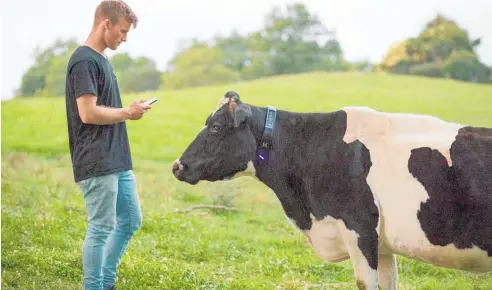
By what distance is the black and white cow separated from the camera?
14.5 feet

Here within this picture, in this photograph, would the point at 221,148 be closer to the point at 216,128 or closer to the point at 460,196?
the point at 216,128

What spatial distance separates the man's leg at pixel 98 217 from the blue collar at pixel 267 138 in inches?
35.6

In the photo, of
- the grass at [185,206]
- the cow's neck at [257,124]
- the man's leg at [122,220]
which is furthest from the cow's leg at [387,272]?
the man's leg at [122,220]

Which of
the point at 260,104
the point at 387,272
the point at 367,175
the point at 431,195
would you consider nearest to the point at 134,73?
the point at 260,104

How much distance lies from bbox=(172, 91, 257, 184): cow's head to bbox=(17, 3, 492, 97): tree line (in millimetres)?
8284

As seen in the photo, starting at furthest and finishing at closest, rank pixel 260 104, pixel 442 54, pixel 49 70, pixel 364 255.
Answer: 1. pixel 49 70
2. pixel 260 104
3. pixel 442 54
4. pixel 364 255

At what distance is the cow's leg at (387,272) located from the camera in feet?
16.2

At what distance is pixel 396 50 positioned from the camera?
13.7 metres

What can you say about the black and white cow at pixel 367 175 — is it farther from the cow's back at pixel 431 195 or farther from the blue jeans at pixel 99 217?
the blue jeans at pixel 99 217

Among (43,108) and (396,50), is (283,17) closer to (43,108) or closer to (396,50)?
(396,50)

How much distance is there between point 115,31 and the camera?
15.4ft

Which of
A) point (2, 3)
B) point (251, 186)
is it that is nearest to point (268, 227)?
point (251, 186)

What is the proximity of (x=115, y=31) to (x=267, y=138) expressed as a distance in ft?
3.69

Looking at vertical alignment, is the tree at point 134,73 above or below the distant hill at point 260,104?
above
